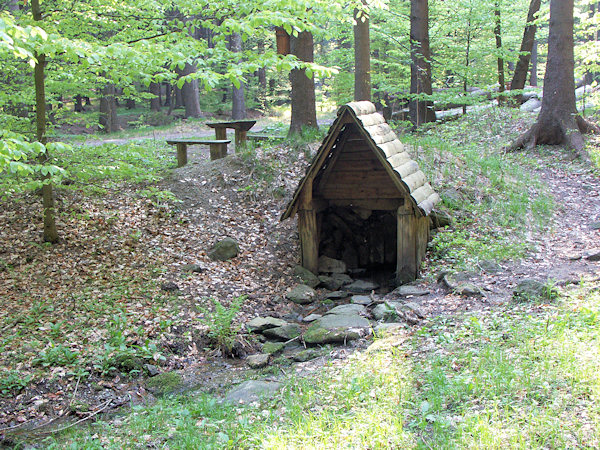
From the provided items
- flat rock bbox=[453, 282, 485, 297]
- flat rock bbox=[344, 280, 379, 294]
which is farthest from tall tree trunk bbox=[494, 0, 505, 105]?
flat rock bbox=[453, 282, 485, 297]

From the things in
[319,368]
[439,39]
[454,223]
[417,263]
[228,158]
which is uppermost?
[439,39]

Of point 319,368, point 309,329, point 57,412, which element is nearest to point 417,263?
point 309,329

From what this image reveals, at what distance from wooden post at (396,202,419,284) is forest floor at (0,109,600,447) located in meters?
0.24

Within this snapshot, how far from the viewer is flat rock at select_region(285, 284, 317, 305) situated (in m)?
7.94

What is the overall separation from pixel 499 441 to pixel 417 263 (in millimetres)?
5124

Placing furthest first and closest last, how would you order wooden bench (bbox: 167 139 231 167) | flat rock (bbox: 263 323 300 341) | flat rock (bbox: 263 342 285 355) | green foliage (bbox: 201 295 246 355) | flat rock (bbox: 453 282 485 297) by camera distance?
wooden bench (bbox: 167 139 231 167), flat rock (bbox: 453 282 485 297), flat rock (bbox: 263 323 300 341), green foliage (bbox: 201 295 246 355), flat rock (bbox: 263 342 285 355)

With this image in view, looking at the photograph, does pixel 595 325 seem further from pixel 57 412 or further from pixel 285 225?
pixel 285 225

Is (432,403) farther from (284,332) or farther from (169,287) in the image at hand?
(169,287)

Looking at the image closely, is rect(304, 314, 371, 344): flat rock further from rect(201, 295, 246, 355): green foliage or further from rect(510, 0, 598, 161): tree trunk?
rect(510, 0, 598, 161): tree trunk

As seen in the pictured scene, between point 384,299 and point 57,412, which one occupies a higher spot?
point 384,299

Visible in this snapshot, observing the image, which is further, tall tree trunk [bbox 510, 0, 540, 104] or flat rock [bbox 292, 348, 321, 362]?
tall tree trunk [bbox 510, 0, 540, 104]

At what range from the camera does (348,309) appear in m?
7.08

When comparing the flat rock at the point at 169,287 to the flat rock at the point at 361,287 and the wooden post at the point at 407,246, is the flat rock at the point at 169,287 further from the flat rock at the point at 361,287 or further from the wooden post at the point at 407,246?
the wooden post at the point at 407,246

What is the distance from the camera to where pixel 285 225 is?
9.97 meters
